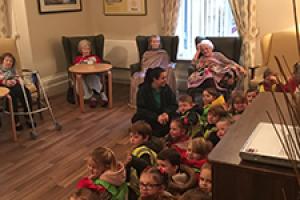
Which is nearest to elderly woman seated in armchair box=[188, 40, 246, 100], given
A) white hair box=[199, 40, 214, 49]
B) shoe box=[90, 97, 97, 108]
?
white hair box=[199, 40, 214, 49]

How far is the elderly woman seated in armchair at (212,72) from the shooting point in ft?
14.6

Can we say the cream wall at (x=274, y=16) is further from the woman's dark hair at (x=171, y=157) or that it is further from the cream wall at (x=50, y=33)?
the woman's dark hair at (x=171, y=157)

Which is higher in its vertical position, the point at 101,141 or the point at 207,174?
the point at 207,174

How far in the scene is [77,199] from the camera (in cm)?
198

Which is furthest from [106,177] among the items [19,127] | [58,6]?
[58,6]

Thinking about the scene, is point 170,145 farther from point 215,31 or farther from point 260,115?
point 215,31

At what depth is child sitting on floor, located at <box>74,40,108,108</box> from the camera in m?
5.12

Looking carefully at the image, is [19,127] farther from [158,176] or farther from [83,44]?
[158,176]

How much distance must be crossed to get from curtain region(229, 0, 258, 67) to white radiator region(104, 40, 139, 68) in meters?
1.71

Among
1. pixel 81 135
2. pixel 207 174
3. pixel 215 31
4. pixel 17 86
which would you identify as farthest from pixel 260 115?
pixel 215 31

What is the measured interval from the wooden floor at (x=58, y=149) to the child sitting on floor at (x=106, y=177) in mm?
767

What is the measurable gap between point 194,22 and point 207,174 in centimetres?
387

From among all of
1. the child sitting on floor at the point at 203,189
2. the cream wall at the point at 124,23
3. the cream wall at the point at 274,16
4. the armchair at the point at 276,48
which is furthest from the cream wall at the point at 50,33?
the child sitting on floor at the point at 203,189

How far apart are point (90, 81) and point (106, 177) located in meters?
3.14
